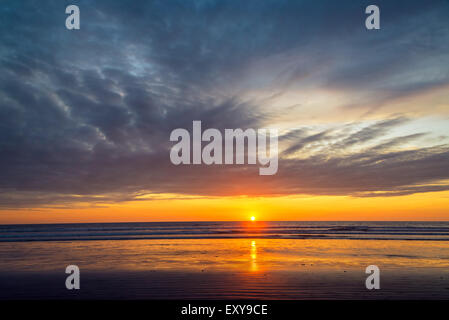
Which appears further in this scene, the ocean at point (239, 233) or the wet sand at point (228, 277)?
the ocean at point (239, 233)

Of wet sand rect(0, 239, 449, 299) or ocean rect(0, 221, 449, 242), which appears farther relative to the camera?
ocean rect(0, 221, 449, 242)

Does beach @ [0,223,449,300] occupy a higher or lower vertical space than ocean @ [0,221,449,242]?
higher

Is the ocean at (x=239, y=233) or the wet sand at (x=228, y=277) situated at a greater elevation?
the wet sand at (x=228, y=277)

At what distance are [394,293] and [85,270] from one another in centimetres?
1378

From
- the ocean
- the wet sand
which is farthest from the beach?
the ocean

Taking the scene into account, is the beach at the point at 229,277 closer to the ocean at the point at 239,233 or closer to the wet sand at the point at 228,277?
the wet sand at the point at 228,277

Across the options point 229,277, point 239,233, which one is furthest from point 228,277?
point 239,233

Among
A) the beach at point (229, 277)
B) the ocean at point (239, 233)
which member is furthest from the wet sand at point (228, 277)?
the ocean at point (239, 233)

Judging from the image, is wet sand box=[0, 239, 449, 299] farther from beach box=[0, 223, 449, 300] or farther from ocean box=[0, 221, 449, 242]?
ocean box=[0, 221, 449, 242]

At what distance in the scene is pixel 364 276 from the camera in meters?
12.8

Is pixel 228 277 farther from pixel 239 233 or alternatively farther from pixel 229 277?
pixel 239 233
